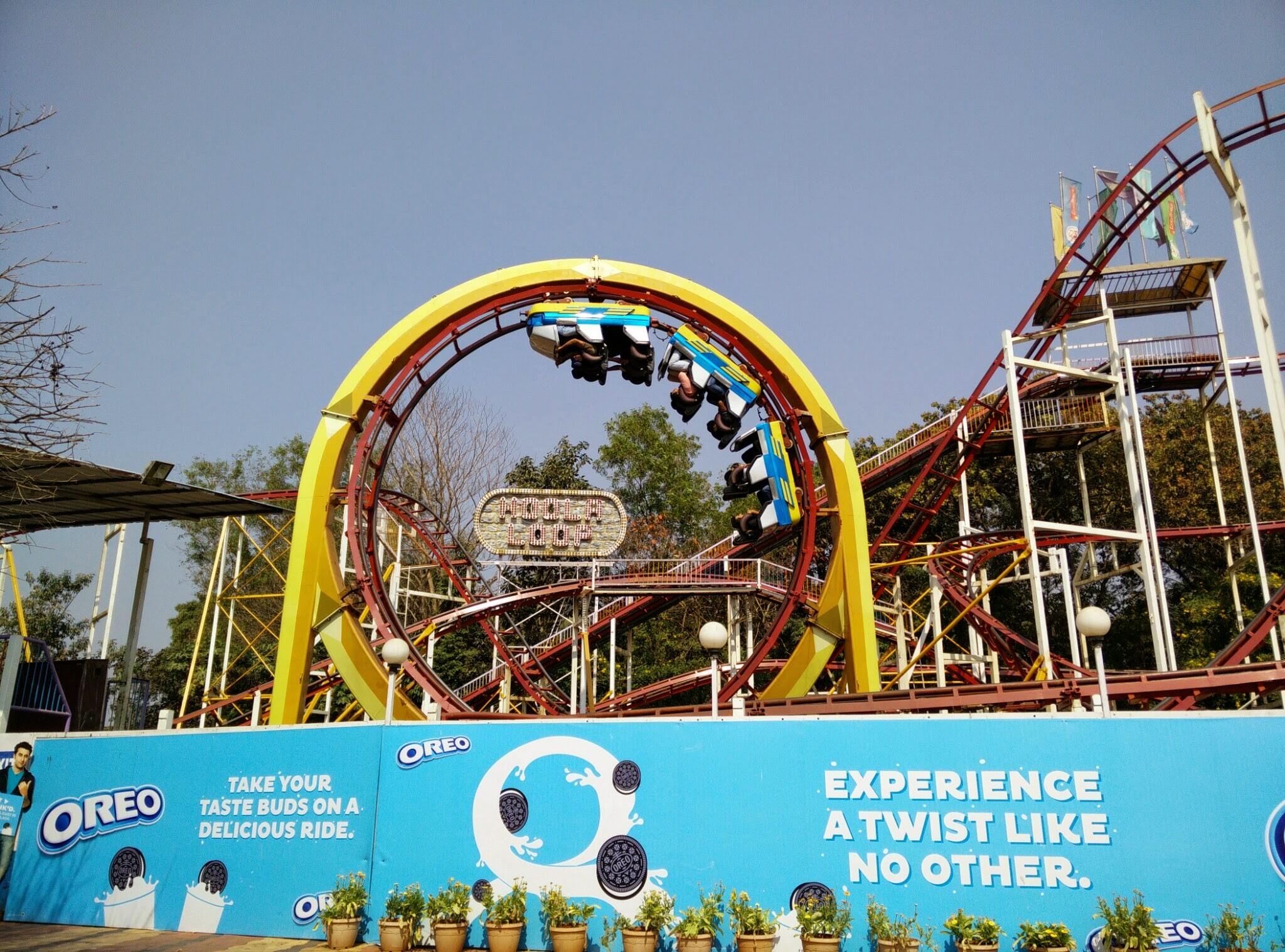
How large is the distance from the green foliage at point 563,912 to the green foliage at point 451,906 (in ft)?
2.18

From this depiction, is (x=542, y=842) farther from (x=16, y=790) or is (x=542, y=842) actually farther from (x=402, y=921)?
(x=16, y=790)

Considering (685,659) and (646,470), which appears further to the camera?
(646,470)

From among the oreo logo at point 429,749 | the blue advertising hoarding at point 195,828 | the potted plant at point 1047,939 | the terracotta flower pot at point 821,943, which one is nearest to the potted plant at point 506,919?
the oreo logo at point 429,749

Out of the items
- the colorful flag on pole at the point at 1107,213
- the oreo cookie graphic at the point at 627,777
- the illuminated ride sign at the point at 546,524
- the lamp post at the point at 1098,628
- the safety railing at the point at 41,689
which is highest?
the colorful flag on pole at the point at 1107,213

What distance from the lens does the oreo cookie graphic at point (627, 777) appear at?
8.08 m

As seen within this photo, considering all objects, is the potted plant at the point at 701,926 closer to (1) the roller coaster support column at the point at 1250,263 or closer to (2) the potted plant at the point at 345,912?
(2) the potted plant at the point at 345,912

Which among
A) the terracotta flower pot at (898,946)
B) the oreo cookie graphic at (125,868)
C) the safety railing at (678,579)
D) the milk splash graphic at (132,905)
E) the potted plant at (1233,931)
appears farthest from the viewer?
the safety railing at (678,579)

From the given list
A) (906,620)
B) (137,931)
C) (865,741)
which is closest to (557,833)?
(865,741)

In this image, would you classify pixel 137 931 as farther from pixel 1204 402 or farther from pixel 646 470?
pixel 646 470

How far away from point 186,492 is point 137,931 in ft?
18.9

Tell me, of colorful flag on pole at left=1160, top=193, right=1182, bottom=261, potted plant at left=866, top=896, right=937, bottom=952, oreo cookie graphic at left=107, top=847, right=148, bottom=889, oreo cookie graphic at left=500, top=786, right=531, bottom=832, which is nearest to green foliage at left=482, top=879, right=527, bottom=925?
oreo cookie graphic at left=500, top=786, right=531, bottom=832

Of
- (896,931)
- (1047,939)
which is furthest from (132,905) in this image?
(1047,939)

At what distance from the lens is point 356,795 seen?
28.3ft

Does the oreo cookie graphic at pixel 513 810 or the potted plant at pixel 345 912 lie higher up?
the oreo cookie graphic at pixel 513 810
